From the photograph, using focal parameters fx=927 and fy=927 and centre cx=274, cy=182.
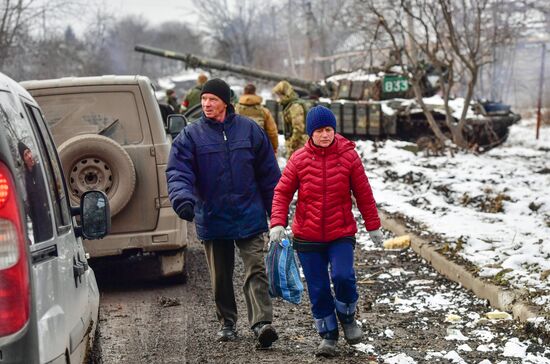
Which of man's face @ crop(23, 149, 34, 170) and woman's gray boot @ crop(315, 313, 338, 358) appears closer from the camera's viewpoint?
man's face @ crop(23, 149, 34, 170)

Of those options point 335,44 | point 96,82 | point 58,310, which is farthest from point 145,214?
point 335,44

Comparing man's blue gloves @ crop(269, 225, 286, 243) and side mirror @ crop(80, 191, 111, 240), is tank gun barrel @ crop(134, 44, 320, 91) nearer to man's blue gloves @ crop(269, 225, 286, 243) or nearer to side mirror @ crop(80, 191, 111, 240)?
man's blue gloves @ crop(269, 225, 286, 243)

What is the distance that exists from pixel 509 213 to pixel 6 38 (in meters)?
15.9

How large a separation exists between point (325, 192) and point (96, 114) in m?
3.06

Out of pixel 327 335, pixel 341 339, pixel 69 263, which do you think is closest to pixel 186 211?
pixel 327 335

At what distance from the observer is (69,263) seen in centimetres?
362

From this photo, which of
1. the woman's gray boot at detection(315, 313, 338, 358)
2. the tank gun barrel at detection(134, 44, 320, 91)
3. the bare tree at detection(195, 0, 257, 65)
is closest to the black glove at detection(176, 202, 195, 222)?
the woman's gray boot at detection(315, 313, 338, 358)

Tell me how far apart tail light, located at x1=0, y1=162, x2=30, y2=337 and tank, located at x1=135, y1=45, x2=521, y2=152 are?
17.6 meters

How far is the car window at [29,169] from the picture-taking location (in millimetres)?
2949

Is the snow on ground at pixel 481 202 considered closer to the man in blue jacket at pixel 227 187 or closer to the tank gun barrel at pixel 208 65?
the man in blue jacket at pixel 227 187

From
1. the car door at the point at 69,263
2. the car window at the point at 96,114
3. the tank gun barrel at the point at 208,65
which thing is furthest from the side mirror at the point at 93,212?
the tank gun barrel at the point at 208,65

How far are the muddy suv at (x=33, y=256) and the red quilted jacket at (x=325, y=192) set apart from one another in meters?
2.05

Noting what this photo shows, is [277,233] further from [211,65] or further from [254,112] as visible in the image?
[211,65]

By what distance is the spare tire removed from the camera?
24.8 ft
